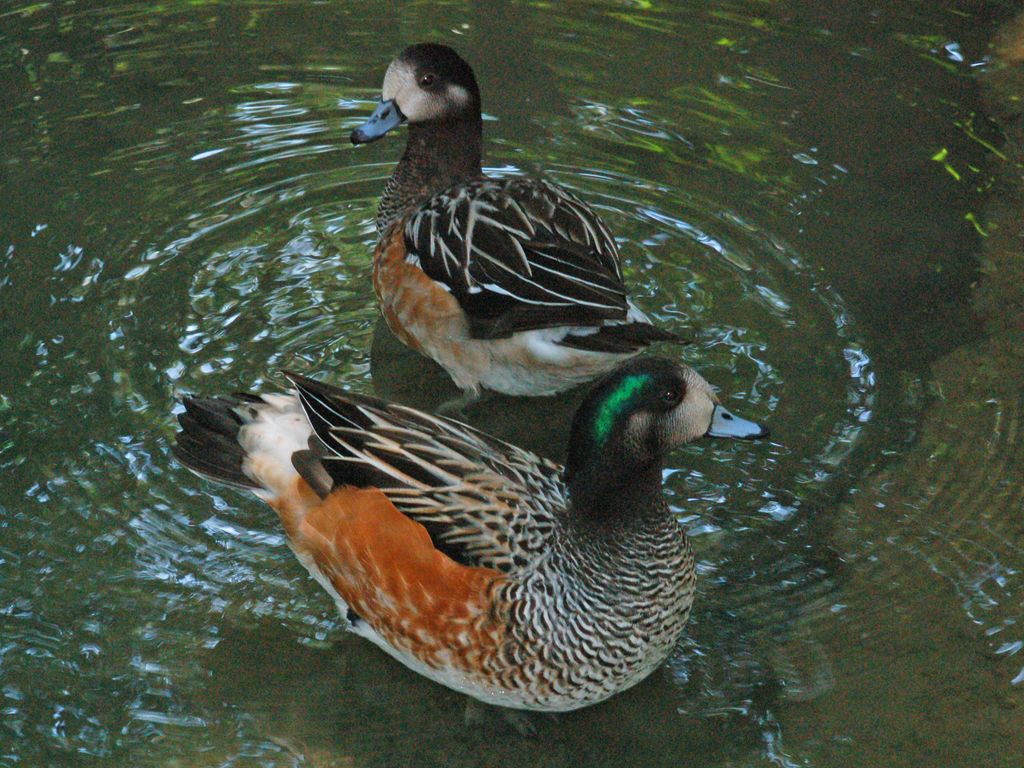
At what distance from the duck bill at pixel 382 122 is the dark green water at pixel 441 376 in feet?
1.61

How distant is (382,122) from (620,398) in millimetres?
2582

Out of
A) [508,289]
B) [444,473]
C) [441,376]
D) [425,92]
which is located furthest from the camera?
[425,92]

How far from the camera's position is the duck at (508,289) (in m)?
4.66

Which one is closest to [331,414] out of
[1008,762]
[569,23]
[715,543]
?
[715,543]

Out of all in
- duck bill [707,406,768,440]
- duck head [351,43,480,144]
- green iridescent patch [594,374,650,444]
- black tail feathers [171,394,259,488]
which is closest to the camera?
green iridescent patch [594,374,650,444]

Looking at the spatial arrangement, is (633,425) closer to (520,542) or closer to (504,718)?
(520,542)

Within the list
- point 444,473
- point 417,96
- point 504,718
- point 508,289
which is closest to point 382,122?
point 417,96

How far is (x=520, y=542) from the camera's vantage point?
369 centimetres

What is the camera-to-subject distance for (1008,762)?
3654mm

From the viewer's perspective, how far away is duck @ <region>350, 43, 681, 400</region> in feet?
15.3

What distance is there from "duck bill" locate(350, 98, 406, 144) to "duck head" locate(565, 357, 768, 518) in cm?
246

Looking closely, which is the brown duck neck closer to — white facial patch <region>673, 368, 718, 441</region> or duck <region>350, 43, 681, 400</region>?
duck <region>350, 43, 681, 400</region>

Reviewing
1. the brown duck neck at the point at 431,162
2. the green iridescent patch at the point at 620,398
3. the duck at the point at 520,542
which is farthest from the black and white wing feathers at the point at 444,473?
the brown duck neck at the point at 431,162

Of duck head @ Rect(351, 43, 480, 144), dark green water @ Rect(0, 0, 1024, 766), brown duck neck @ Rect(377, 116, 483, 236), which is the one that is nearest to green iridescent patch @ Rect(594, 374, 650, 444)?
dark green water @ Rect(0, 0, 1024, 766)
